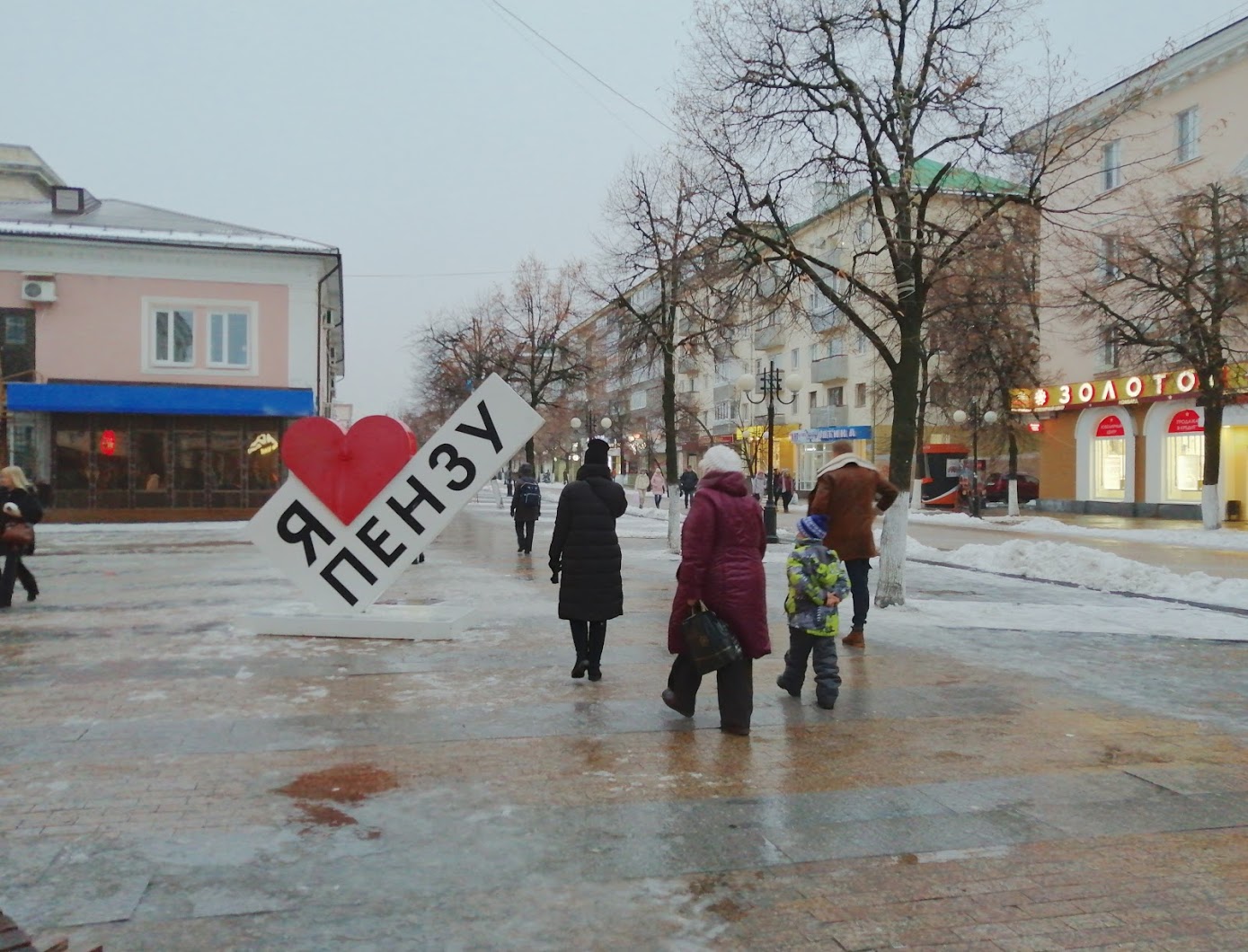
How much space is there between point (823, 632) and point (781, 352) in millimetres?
53377

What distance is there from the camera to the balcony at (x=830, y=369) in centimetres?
5084

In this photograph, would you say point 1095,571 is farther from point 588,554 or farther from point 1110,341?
A: point 1110,341

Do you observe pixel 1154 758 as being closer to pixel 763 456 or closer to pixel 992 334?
pixel 992 334

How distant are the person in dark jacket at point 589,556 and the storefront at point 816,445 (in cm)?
4143

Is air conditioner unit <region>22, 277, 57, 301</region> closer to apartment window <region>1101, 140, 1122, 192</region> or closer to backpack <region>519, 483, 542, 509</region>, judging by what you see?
backpack <region>519, 483, 542, 509</region>

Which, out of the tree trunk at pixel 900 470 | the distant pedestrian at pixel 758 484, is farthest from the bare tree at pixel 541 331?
the tree trunk at pixel 900 470

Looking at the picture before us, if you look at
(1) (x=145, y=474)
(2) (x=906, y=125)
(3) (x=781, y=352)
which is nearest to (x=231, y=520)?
(1) (x=145, y=474)

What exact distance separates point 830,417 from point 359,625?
44.8 m

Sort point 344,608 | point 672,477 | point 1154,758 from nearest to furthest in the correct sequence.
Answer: point 1154,758 → point 344,608 → point 672,477

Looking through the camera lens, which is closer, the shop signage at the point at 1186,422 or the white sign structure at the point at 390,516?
the white sign structure at the point at 390,516

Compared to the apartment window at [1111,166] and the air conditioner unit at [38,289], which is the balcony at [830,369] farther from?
the air conditioner unit at [38,289]

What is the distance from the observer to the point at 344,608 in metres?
9.46

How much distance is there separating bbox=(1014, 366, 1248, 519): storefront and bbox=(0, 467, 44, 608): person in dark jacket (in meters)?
28.8

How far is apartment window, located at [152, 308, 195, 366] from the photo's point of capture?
27.9 meters
